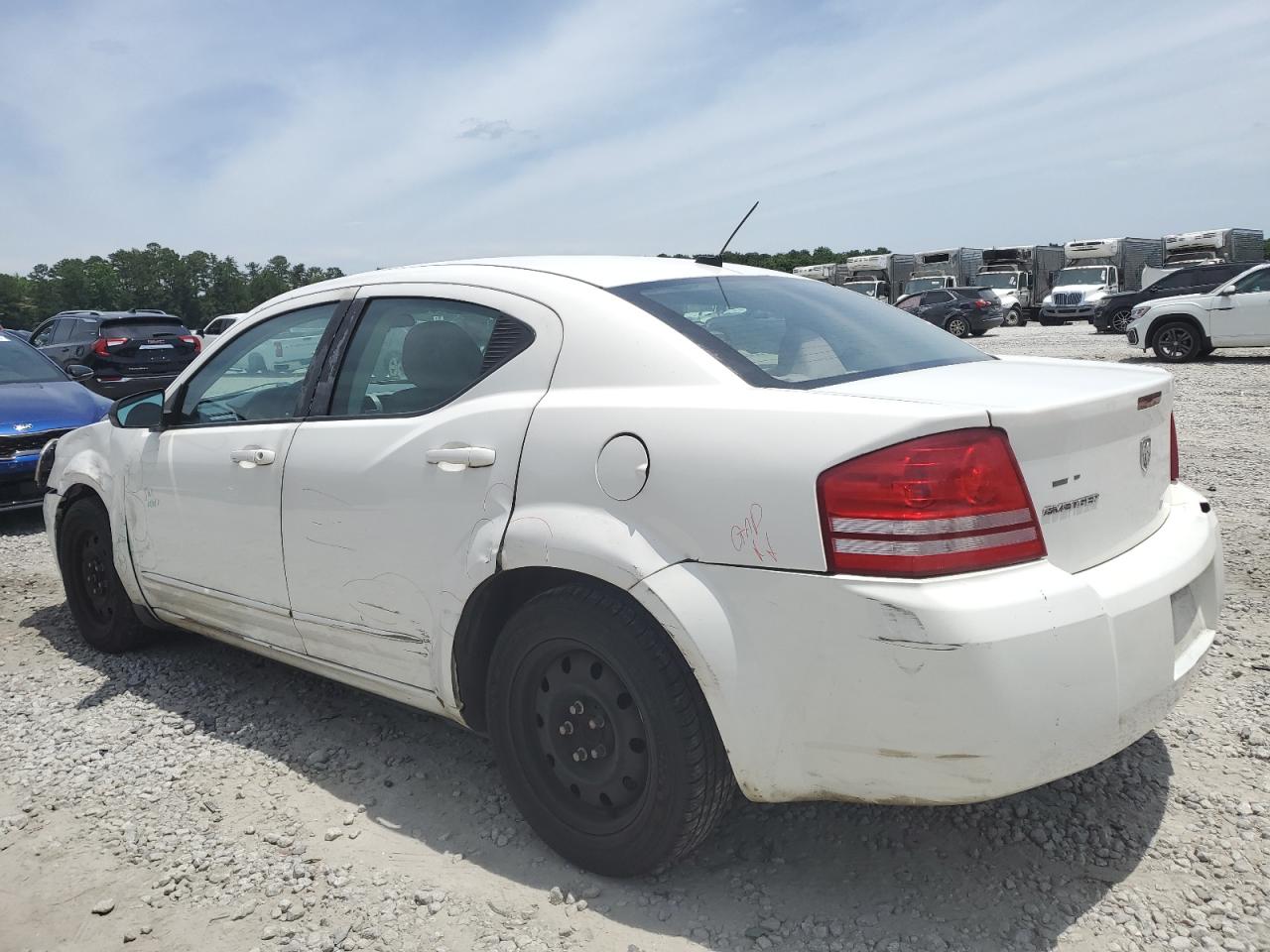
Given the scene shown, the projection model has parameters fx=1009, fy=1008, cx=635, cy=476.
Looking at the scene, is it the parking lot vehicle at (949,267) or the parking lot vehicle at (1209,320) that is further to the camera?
the parking lot vehicle at (949,267)

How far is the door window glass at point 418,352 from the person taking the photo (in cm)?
294

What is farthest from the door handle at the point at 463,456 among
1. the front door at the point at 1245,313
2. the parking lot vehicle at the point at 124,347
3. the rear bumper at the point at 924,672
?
the front door at the point at 1245,313

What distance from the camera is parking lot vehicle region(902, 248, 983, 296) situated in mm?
35584

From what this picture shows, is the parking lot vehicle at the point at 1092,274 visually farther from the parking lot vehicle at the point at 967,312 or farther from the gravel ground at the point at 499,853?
the gravel ground at the point at 499,853

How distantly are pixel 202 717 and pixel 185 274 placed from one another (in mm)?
55181

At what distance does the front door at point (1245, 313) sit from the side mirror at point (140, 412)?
1588 cm

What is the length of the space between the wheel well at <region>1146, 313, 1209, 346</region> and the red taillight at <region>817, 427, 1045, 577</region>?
16.0 metres

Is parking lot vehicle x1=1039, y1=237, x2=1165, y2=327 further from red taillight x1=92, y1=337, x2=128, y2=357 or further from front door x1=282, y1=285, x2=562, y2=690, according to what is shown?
front door x1=282, y1=285, x2=562, y2=690

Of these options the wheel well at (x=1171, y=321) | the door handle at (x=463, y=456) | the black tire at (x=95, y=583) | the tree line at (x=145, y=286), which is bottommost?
the wheel well at (x=1171, y=321)

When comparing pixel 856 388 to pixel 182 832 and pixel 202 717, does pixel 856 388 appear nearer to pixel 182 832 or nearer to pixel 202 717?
pixel 182 832

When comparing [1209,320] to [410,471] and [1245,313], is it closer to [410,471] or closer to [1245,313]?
[1245,313]

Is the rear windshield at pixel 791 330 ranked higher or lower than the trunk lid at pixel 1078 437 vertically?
higher

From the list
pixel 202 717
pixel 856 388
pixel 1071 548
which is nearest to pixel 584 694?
pixel 856 388

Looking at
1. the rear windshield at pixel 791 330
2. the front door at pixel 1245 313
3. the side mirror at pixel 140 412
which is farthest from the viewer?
the front door at pixel 1245 313
